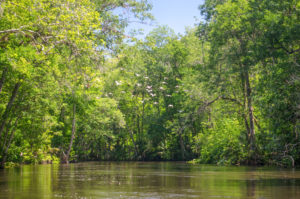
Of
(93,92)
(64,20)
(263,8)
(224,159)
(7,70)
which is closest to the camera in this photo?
(64,20)

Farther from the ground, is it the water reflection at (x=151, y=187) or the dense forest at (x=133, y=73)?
the dense forest at (x=133, y=73)

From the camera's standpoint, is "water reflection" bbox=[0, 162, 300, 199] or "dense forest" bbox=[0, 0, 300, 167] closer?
"water reflection" bbox=[0, 162, 300, 199]

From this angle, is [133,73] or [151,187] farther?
[133,73]

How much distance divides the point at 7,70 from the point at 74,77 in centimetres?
274

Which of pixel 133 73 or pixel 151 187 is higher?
pixel 133 73

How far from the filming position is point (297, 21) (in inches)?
769

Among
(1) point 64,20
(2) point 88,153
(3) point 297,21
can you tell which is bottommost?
(2) point 88,153

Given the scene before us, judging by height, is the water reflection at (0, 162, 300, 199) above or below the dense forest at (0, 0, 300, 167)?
below

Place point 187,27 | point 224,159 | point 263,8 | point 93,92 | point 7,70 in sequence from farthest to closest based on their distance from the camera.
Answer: point 187,27
point 93,92
point 224,159
point 263,8
point 7,70

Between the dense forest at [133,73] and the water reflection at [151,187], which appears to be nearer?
the water reflection at [151,187]

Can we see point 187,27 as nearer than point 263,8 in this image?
No

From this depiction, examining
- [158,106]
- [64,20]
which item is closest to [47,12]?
[64,20]

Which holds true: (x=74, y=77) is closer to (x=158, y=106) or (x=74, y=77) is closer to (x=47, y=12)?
(x=47, y=12)

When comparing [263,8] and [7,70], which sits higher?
[263,8]
